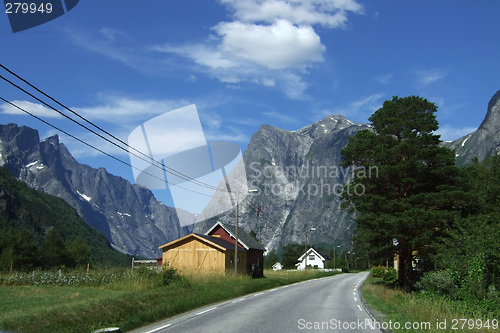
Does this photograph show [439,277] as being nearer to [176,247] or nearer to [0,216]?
[176,247]

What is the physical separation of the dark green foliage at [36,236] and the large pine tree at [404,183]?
77624 millimetres

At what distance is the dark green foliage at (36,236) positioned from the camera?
92.1m

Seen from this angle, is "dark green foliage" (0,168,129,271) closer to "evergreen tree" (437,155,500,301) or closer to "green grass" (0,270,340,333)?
"green grass" (0,270,340,333)

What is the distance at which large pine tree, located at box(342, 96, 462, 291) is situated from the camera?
27188 millimetres

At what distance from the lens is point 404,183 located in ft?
97.4

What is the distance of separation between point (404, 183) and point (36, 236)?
162 m

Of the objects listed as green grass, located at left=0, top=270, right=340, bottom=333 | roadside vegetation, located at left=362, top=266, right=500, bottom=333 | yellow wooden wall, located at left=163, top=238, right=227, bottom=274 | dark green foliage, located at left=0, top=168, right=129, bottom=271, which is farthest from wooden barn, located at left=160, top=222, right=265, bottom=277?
dark green foliage, located at left=0, top=168, right=129, bottom=271

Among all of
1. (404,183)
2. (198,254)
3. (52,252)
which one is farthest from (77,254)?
(404,183)

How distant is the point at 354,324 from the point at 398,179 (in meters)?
18.9

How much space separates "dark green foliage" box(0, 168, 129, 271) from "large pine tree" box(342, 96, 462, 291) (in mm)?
77624

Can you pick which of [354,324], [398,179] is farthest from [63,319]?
[398,179]

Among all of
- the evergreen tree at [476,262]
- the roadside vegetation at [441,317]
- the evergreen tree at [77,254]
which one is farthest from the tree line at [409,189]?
the evergreen tree at [77,254]

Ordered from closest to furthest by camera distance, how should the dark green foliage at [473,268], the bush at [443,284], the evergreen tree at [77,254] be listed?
the dark green foliage at [473,268], the bush at [443,284], the evergreen tree at [77,254]

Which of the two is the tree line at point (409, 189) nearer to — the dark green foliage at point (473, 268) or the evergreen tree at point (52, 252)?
the dark green foliage at point (473, 268)
